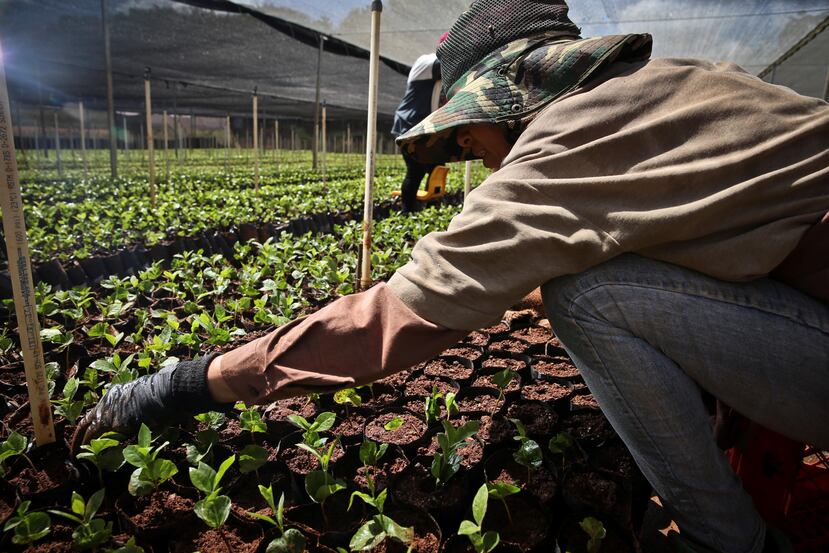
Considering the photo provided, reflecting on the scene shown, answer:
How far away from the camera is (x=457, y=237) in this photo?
1146 millimetres

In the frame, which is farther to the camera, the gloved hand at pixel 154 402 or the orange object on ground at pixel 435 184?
the orange object on ground at pixel 435 184

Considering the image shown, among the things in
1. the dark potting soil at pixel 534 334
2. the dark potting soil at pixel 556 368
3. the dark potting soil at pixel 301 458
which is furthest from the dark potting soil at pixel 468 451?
the dark potting soil at pixel 534 334

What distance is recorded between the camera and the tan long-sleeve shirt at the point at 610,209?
1062mm

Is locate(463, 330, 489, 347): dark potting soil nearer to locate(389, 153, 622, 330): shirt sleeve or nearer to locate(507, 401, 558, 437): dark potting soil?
locate(507, 401, 558, 437): dark potting soil

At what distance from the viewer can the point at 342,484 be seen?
1302 millimetres

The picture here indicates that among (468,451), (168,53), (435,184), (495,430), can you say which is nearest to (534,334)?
Answer: (495,430)

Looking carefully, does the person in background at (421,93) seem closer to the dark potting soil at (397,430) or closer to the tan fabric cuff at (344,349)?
the dark potting soil at (397,430)

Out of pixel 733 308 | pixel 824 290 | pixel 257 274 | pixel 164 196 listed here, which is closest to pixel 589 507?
pixel 733 308

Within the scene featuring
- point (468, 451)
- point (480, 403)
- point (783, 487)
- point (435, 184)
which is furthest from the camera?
point (435, 184)

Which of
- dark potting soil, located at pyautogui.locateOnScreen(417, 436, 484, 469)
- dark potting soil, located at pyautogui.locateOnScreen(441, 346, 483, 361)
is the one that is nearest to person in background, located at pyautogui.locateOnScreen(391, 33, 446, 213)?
dark potting soil, located at pyautogui.locateOnScreen(441, 346, 483, 361)

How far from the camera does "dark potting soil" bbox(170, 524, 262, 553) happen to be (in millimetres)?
1259

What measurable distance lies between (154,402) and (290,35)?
734 cm

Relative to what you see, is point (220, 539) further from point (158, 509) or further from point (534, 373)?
point (534, 373)

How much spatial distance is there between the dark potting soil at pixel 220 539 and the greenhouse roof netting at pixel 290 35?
5585mm
